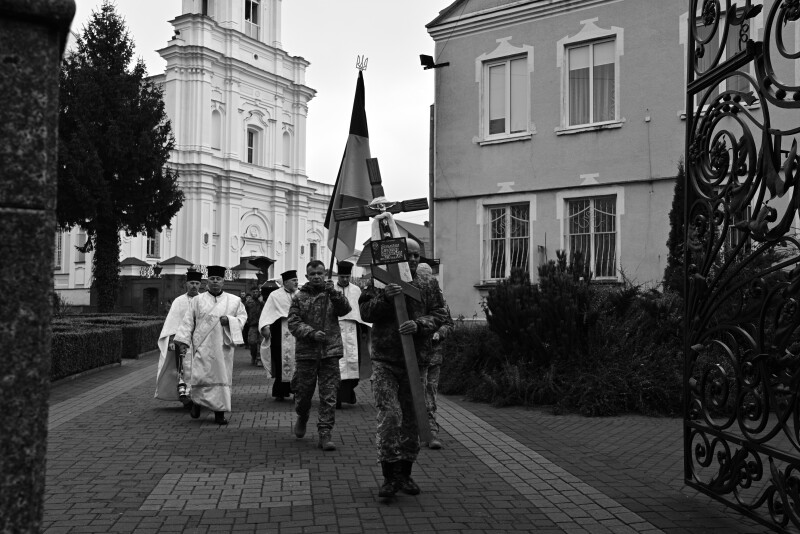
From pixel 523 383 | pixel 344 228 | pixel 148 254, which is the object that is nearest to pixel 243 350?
pixel 523 383

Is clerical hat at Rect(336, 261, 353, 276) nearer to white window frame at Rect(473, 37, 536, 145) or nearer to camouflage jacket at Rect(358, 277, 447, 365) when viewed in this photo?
camouflage jacket at Rect(358, 277, 447, 365)

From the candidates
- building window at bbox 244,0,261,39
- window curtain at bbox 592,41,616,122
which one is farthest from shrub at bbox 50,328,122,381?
building window at bbox 244,0,261,39

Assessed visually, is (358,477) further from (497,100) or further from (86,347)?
(497,100)

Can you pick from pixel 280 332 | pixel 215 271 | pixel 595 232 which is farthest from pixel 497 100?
pixel 215 271

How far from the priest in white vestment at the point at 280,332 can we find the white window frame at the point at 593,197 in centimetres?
670

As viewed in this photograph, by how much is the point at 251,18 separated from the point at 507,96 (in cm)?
4663

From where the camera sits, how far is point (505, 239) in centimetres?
1758

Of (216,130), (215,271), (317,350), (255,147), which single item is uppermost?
(216,130)

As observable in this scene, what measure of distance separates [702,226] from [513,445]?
335 centimetres

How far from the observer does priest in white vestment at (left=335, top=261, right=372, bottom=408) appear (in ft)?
37.5

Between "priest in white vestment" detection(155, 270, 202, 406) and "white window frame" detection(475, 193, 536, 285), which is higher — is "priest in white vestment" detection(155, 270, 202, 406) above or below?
below

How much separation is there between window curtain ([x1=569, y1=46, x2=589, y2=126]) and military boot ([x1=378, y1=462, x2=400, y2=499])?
12.4m

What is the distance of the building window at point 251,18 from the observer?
58469 mm

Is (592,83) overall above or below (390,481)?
above
